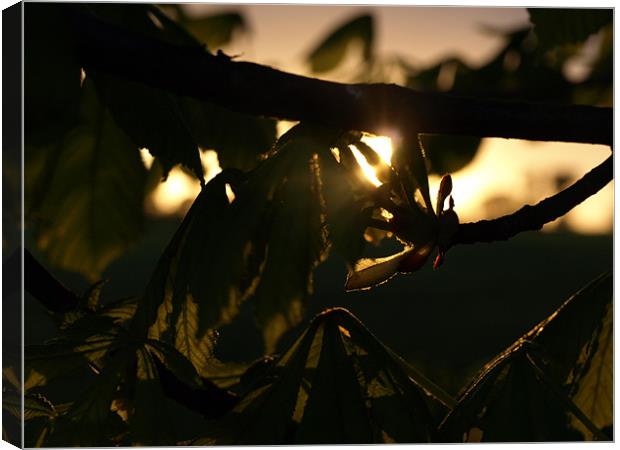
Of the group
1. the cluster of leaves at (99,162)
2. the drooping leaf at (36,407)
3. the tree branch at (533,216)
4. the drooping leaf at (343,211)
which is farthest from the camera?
the cluster of leaves at (99,162)

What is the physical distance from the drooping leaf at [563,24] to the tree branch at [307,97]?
0.34 m

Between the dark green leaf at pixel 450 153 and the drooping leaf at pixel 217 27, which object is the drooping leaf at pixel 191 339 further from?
the dark green leaf at pixel 450 153

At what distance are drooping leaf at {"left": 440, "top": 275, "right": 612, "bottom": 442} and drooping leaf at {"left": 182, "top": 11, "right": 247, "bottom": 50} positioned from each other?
872mm

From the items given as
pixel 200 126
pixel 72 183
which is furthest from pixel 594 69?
pixel 72 183

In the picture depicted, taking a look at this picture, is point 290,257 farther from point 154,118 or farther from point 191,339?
point 154,118

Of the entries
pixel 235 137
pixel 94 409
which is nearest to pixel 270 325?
pixel 94 409

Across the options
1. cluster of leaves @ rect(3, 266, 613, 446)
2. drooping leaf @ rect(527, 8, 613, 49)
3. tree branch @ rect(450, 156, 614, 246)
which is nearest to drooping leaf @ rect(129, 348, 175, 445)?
cluster of leaves @ rect(3, 266, 613, 446)

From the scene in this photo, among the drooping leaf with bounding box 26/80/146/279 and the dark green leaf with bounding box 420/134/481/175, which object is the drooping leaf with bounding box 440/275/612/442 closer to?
the drooping leaf with bounding box 26/80/146/279

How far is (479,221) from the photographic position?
1027 millimetres

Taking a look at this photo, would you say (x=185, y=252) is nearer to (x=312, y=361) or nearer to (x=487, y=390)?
(x=312, y=361)

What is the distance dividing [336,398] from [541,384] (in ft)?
0.79

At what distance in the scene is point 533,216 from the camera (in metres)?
1.04

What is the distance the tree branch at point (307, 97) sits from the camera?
1.00 metres

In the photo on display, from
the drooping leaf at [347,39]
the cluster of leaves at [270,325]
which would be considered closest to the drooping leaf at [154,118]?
the cluster of leaves at [270,325]
